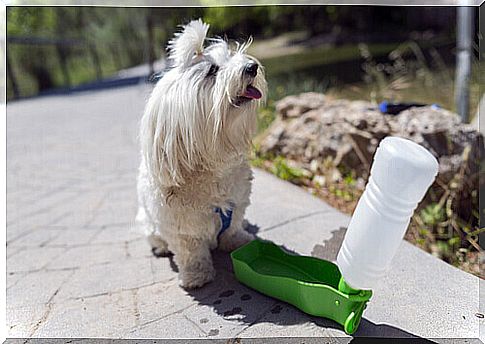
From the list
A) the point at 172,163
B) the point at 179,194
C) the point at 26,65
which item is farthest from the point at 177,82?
the point at 26,65

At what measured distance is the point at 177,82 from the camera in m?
2.16

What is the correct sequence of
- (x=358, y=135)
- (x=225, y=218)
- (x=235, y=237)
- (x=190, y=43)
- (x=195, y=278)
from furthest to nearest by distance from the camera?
(x=358, y=135), (x=235, y=237), (x=225, y=218), (x=195, y=278), (x=190, y=43)

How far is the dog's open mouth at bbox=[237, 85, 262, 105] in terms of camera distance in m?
2.12

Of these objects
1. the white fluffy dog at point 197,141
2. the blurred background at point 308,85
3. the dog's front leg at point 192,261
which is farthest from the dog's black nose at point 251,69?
the dog's front leg at point 192,261

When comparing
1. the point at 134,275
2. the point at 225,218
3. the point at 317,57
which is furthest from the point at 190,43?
the point at 317,57

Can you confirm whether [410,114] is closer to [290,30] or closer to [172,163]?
[290,30]

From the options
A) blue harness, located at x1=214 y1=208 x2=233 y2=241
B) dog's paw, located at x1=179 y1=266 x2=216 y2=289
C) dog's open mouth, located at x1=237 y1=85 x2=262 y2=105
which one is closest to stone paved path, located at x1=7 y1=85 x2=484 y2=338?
dog's paw, located at x1=179 y1=266 x2=216 y2=289

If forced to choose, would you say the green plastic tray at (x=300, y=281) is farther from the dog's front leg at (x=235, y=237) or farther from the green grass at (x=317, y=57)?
the green grass at (x=317, y=57)

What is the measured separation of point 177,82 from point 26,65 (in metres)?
2.16

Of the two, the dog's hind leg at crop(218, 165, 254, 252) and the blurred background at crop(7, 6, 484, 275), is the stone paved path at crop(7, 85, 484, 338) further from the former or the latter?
the blurred background at crop(7, 6, 484, 275)

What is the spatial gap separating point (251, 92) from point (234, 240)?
34.2 inches

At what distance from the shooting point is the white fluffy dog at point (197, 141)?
83.4 inches

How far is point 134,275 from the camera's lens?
260 cm

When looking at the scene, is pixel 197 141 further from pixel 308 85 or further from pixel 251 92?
pixel 308 85
